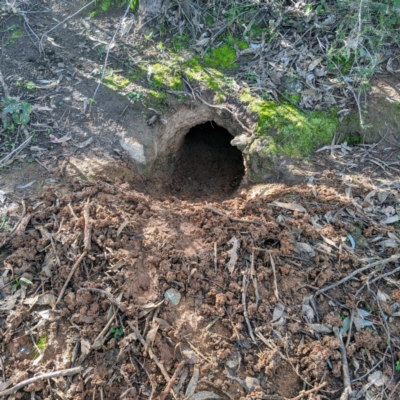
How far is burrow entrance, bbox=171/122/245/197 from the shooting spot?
503 centimetres

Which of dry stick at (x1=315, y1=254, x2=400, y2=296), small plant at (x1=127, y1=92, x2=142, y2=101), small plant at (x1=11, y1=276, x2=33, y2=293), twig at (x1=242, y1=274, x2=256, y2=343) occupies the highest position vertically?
small plant at (x1=127, y1=92, x2=142, y2=101)

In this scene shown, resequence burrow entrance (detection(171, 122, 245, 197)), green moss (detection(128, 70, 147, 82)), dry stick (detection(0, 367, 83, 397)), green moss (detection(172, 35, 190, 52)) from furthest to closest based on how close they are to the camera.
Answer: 1. burrow entrance (detection(171, 122, 245, 197))
2. green moss (detection(172, 35, 190, 52))
3. green moss (detection(128, 70, 147, 82))
4. dry stick (detection(0, 367, 83, 397))

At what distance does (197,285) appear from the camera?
284 cm

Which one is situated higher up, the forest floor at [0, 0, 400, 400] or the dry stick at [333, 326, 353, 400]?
the forest floor at [0, 0, 400, 400]

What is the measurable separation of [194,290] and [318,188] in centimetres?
172

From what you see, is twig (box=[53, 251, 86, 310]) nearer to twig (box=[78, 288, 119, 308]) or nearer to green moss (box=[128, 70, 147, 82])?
twig (box=[78, 288, 119, 308])

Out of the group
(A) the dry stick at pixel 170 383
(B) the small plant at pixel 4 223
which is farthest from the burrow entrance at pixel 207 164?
(A) the dry stick at pixel 170 383

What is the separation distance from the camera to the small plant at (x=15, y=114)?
12.9ft

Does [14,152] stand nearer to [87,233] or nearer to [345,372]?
[87,233]

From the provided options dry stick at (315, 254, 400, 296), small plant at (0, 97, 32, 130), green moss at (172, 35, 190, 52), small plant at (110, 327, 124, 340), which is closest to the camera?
small plant at (110, 327, 124, 340)

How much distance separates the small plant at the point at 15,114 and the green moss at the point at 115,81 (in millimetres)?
994

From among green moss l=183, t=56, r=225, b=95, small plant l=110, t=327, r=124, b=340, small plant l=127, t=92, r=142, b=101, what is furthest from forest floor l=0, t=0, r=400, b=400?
green moss l=183, t=56, r=225, b=95

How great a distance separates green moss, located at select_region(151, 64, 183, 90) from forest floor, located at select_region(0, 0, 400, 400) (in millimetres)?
1325

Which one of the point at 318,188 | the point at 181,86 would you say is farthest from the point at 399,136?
the point at 181,86
